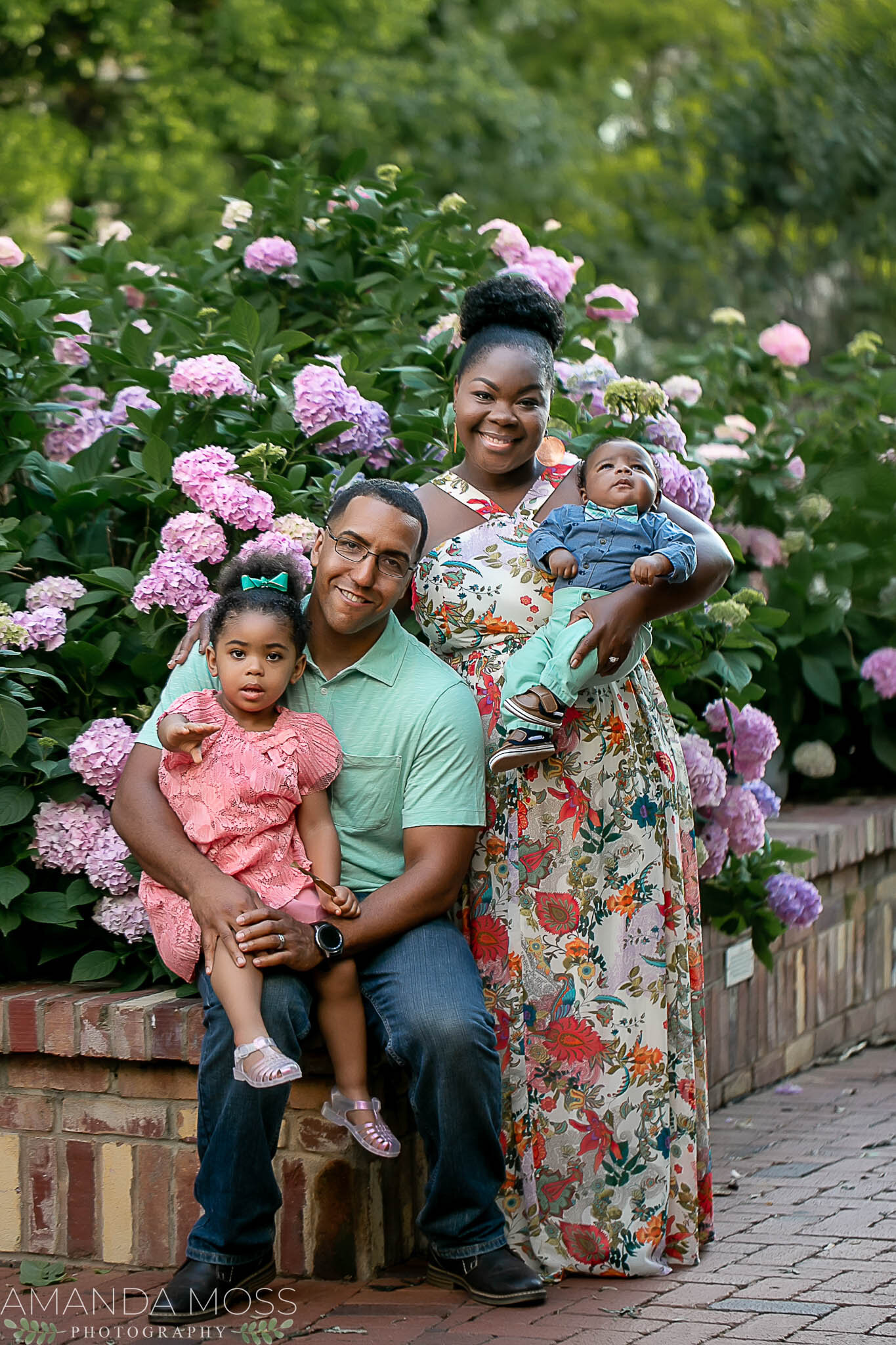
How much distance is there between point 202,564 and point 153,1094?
1207mm

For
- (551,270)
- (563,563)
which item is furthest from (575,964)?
(551,270)

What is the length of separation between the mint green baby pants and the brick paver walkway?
1152 millimetres

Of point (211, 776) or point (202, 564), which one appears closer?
point (211, 776)

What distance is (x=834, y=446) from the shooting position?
19.9ft

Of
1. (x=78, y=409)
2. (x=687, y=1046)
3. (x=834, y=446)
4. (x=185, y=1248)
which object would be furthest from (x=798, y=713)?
(x=185, y=1248)

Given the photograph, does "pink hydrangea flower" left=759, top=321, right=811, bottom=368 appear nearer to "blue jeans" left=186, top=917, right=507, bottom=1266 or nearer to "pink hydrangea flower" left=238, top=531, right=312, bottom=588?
"pink hydrangea flower" left=238, top=531, right=312, bottom=588

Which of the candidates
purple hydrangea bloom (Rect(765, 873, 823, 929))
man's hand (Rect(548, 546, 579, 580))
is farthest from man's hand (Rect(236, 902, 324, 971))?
purple hydrangea bloom (Rect(765, 873, 823, 929))

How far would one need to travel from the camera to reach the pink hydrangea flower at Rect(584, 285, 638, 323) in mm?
5219

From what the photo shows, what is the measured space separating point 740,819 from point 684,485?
95cm

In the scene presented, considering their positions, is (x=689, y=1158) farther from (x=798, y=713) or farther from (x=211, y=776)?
(x=798, y=713)

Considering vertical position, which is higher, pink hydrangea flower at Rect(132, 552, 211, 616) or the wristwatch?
pink hydrangea flower at Rect(132, 552, 211, 616)

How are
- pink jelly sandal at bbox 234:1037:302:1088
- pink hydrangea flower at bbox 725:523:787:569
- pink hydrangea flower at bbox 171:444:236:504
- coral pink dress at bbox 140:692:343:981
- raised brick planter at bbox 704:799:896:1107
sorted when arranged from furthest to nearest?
pink hydrangea flower at bbox 725:523:787:569 → raised brick planter at bbox 704:799:896:1107 → pink hydrangea flower at bbox 171:444:236:504 → coral pink dress at bbox 140:692:343:981 → pink jelly sandal at bbox 234:1037:302:1088

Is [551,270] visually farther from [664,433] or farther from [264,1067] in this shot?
[264,1067]

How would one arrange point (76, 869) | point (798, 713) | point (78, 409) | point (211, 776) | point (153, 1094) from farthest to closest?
point (798, 713) < point (78, 409) < point (76, 869) < point (153, 1094) < point (211, 776)
